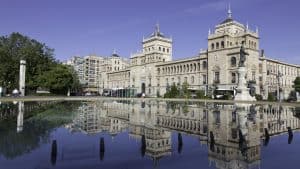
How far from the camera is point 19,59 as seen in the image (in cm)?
7694

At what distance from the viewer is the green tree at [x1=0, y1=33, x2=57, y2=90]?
75.1 meters

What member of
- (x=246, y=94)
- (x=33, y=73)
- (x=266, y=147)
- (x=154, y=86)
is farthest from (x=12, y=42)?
(x=266, y=147)

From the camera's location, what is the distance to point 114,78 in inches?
5561

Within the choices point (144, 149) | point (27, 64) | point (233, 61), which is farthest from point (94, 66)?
point (144, 149)

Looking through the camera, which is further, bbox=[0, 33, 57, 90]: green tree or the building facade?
→ the building facade

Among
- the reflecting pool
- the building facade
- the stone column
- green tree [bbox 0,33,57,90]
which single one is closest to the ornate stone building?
the building facade

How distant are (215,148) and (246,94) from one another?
48.3 metres

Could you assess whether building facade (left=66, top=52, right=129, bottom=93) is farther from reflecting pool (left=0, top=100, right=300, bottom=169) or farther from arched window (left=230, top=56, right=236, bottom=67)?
reflecting pool (left=0, top=100, right=300, bottom=169)

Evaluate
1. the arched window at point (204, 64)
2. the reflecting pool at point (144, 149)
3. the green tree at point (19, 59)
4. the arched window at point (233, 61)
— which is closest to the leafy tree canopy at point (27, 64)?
the green tree at point (19, 59)

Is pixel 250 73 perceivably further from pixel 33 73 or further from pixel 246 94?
pixel 33 73

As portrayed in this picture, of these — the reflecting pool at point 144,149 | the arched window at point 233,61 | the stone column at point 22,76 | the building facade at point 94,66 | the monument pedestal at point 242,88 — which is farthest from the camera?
the building facade at point 94,66

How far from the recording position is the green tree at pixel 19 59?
75.1 metres

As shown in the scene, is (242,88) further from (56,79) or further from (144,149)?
(56,79)

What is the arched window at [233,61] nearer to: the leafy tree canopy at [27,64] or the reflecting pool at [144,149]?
the leafy tree canopy at [27,64]
